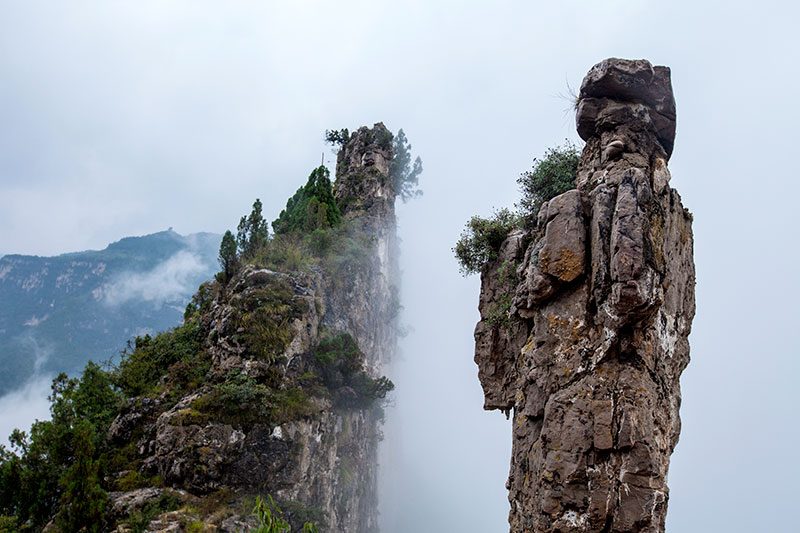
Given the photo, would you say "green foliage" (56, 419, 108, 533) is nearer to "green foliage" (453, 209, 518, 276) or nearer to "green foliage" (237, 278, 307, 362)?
"green foliage" (237, 278, 307, 362)

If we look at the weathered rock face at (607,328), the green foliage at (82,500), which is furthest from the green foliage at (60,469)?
the weathered rock face at (607,328)

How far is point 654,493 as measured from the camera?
884 cm

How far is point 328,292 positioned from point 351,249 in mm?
5212

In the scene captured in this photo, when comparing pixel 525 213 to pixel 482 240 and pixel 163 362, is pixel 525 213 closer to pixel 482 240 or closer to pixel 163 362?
pixel 482 240

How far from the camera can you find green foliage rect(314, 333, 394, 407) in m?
27.4

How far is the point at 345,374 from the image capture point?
29406mm

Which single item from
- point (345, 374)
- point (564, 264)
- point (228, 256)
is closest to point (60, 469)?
point (228, 256)

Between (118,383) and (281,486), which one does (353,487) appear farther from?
(118,383)

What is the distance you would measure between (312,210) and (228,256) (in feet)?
25.1

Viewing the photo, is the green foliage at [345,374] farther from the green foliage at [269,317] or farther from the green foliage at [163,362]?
the green foliage at [163,362]

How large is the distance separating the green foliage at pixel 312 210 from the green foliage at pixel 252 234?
3.53 m

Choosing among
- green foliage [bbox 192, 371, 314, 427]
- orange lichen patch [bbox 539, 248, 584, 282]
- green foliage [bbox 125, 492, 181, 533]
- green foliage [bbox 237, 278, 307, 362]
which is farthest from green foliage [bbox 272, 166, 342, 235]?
orange lichen patch [bbox 539, 248, 584, 282]

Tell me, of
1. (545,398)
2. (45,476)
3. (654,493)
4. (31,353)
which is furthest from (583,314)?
(31,353)

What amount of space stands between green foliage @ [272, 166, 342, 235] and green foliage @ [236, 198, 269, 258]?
3527 millimetres
